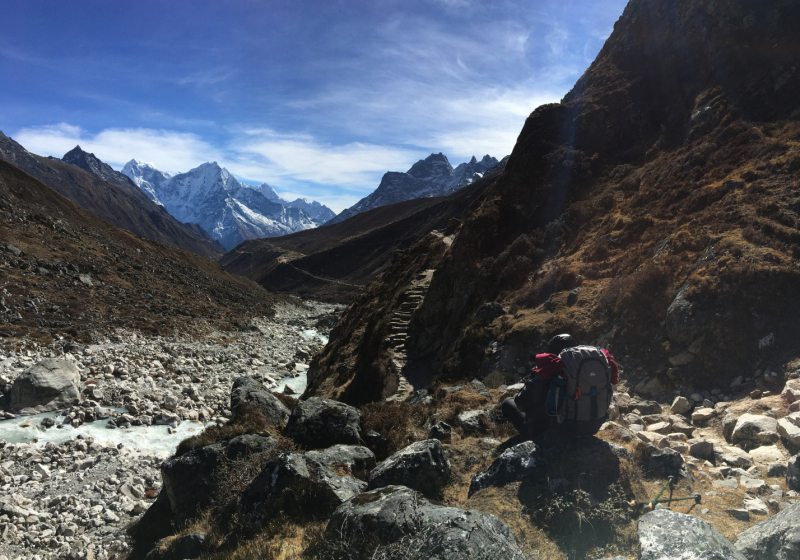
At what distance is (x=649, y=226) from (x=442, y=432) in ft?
40.0

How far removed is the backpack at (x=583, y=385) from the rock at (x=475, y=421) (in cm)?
325

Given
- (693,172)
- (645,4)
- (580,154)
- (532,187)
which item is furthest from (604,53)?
(693,172)

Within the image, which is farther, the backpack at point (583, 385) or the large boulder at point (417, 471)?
the large boulder at point (417, 471)

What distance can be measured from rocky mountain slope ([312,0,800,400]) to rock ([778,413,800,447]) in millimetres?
2767

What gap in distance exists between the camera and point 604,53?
2920 centimetres

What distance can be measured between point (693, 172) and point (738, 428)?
1307 centimetres

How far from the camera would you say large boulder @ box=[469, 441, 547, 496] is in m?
6.53

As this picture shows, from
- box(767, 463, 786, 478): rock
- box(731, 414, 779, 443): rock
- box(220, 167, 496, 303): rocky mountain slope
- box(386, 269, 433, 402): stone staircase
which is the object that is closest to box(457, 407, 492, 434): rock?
box(731, 414, 779, 443): rock

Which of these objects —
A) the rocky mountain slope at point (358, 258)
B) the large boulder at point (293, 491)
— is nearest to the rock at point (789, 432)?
the large boulder at point (293, 491)

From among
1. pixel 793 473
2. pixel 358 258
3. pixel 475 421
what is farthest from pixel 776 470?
pixel 358 258

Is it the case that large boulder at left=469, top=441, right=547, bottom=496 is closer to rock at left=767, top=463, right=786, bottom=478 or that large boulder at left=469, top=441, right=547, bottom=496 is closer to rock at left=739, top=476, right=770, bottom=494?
rock at left=739, top=476, right=770, bottom=494

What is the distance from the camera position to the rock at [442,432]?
357 inches

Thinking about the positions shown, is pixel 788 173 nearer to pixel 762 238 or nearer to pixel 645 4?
pixel 762 238

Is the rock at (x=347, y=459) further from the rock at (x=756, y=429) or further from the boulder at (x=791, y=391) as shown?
the boulder at (x=791, y=391)
